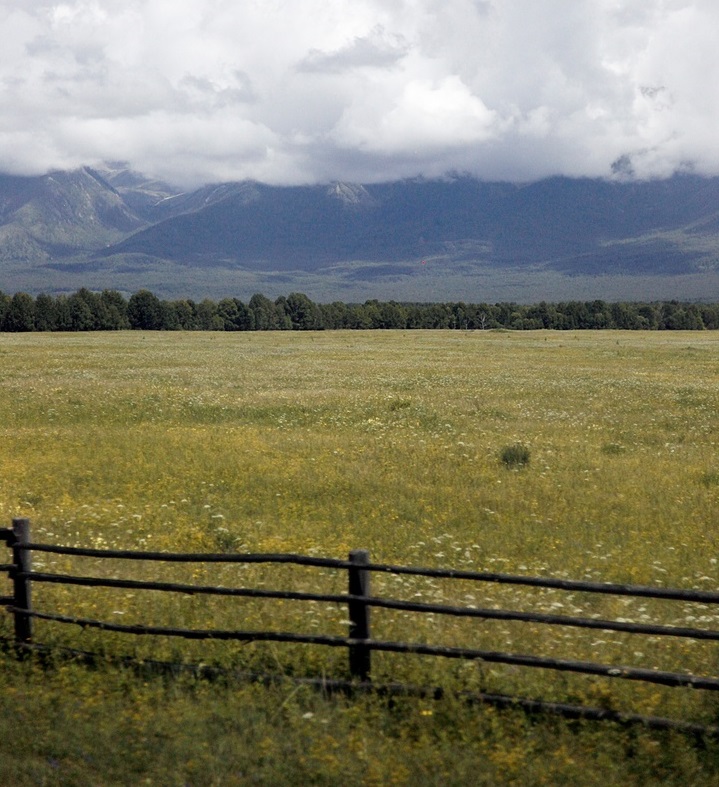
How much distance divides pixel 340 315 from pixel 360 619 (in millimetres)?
152956

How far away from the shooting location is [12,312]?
424ft

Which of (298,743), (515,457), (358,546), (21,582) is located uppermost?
(21,582)

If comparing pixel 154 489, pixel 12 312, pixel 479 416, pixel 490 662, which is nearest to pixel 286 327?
pixel 12 312

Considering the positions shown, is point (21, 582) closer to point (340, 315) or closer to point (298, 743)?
point (298, 743)

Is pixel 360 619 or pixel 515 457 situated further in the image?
pixel 515 457

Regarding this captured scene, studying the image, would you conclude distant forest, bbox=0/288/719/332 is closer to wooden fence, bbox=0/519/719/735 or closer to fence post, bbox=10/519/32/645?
fence post, bbox=10/519/32/645

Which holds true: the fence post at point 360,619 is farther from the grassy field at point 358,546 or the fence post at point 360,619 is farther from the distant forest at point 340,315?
the distant forest at point 340,315

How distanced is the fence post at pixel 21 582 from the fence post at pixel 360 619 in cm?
375

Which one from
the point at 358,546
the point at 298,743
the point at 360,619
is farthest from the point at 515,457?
the point at 298,743

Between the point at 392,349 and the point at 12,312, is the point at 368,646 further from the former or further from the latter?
the point at 12,312

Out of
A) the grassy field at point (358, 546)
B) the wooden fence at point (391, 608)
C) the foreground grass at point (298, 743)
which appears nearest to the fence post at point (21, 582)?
the wooden fence at point (391, 608)

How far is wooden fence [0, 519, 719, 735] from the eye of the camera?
827 cm

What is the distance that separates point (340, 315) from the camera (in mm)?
161000

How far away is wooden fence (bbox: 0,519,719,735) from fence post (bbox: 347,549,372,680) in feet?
0.03
